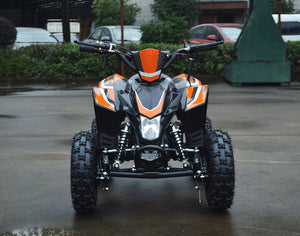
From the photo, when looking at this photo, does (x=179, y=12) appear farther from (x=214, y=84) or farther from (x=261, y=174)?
(x=261, y=174)

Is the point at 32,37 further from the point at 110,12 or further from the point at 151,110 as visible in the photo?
the point at 151,110

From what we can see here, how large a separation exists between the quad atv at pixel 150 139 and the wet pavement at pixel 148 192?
0.24 meters

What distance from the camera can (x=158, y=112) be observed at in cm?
419

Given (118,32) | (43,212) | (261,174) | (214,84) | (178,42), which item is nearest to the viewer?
(43,212)

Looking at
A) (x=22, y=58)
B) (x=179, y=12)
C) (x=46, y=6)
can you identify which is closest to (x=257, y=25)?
(x=22, y=58)

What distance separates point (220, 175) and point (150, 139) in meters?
0.57

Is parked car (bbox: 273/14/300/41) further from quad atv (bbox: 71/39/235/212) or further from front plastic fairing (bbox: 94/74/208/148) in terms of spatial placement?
front plastic fairing (bbox: 94/74/208/148)

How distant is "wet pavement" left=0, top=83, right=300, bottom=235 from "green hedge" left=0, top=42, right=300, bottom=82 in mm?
6760

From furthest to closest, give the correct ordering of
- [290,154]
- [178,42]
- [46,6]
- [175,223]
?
[46,6] < [178,42] < [290,154] < [175,223]

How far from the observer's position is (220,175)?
4039 mm

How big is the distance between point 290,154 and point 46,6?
90.5ft

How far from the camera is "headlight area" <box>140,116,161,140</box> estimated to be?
4109mm

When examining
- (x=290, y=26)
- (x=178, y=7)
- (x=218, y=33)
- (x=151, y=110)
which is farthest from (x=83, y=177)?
(x=178, y=7)

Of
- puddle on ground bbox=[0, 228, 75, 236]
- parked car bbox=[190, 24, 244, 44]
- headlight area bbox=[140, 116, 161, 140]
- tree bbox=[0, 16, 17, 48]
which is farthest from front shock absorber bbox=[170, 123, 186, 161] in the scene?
tree bbox=[0, 16, 17, 48]
